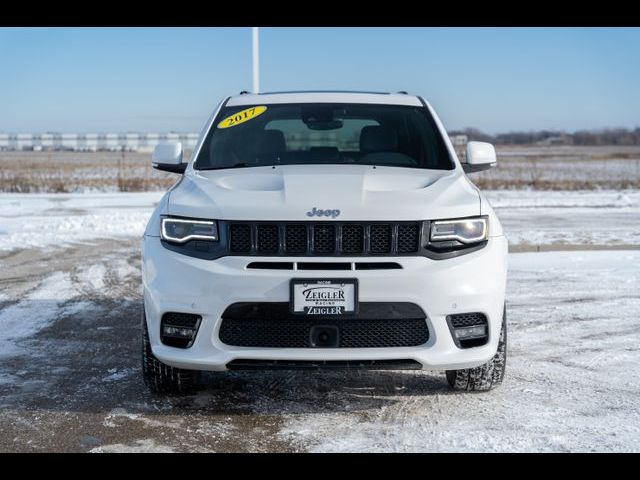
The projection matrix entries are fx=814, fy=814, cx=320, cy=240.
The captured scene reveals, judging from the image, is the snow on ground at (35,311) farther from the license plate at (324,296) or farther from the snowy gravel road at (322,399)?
the license plate at (324,296)

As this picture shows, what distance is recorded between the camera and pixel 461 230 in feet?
13.9

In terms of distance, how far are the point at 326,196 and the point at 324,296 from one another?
0.54 meters

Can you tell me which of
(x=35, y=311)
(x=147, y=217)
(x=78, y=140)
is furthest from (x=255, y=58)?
(x=78, y=140)

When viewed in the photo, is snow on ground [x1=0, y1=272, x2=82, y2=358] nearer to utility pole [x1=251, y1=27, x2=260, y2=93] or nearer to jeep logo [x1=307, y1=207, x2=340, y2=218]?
jeep logo [x1=307, y1=207, x2=340, y2=218]

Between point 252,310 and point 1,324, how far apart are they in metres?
3.59

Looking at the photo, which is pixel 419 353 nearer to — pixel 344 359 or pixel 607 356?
pixel 344 359

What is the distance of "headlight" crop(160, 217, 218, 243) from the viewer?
420 cm

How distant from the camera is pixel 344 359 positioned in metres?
4.08

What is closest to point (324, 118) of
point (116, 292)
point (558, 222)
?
point (116, 292)

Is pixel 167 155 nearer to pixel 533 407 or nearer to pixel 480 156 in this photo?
pixel 480 156

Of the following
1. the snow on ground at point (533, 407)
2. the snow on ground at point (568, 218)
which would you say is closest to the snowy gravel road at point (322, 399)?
the snow on ground at point (533, 407)

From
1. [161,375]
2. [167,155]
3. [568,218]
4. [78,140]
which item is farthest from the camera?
[78,140]

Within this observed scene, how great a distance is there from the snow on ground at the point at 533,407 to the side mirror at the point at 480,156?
53.5 inches

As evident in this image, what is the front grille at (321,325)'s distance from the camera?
4.06 meters
